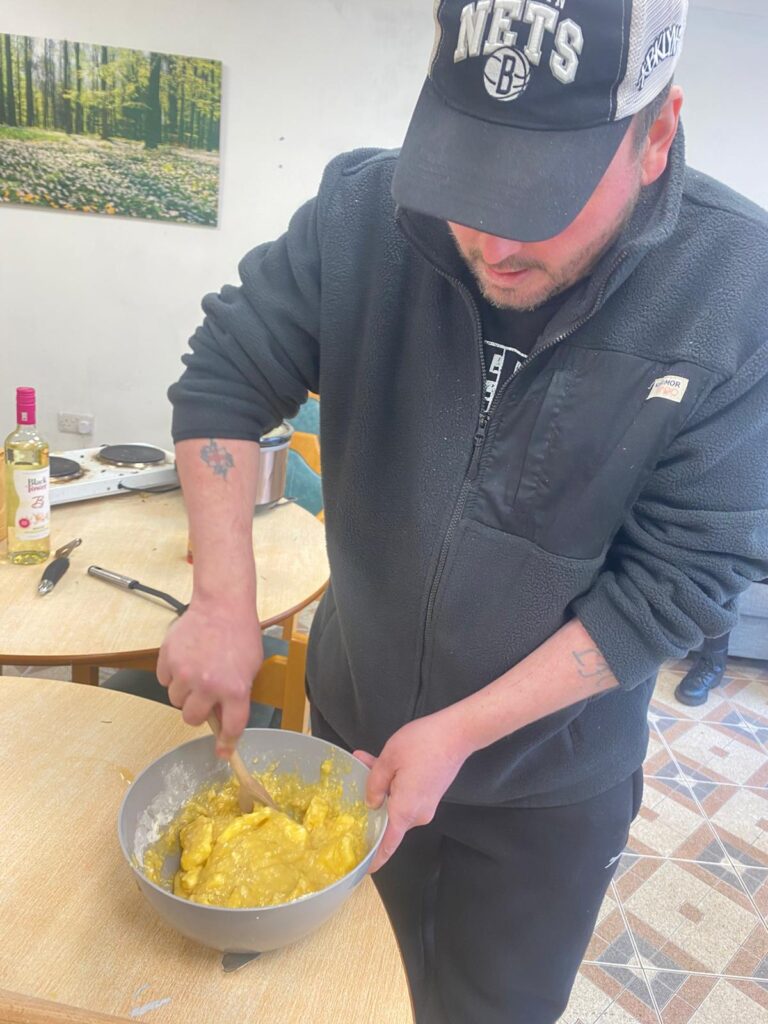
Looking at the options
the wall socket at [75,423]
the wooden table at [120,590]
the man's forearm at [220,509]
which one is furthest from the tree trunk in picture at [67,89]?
the man's forearm at [220,509]

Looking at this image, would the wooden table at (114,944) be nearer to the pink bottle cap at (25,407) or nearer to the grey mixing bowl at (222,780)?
the grey mixing bowl at (222,780)

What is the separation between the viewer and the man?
0.71 m

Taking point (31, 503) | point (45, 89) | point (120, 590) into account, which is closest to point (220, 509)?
point (120, 590)

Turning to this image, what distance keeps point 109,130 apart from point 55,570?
270 cm

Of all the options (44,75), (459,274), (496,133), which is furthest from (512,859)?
(44,75)

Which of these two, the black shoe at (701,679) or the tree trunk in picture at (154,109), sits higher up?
the tree trunk in picture at (154,109)

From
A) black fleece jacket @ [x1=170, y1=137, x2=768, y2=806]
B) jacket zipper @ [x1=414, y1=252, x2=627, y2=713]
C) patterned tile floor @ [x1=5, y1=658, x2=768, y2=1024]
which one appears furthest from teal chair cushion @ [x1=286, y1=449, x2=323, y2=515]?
jacket zipper @ [x1=414, y1=252, x2=627, y2=713]

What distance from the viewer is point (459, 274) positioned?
86 centimetres

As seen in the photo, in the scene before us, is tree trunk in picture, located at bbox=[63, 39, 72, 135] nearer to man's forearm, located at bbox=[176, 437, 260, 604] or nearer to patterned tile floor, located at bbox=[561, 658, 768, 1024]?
man's forearm, located at bbox=[176, 437, 260, 604]

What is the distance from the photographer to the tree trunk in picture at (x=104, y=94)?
322 cm

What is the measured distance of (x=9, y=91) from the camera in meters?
3.27

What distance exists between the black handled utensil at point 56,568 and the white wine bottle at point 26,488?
0.04 m

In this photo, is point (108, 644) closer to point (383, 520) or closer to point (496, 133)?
point (383, 520)

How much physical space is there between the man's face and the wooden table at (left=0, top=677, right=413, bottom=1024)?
2.21ft
